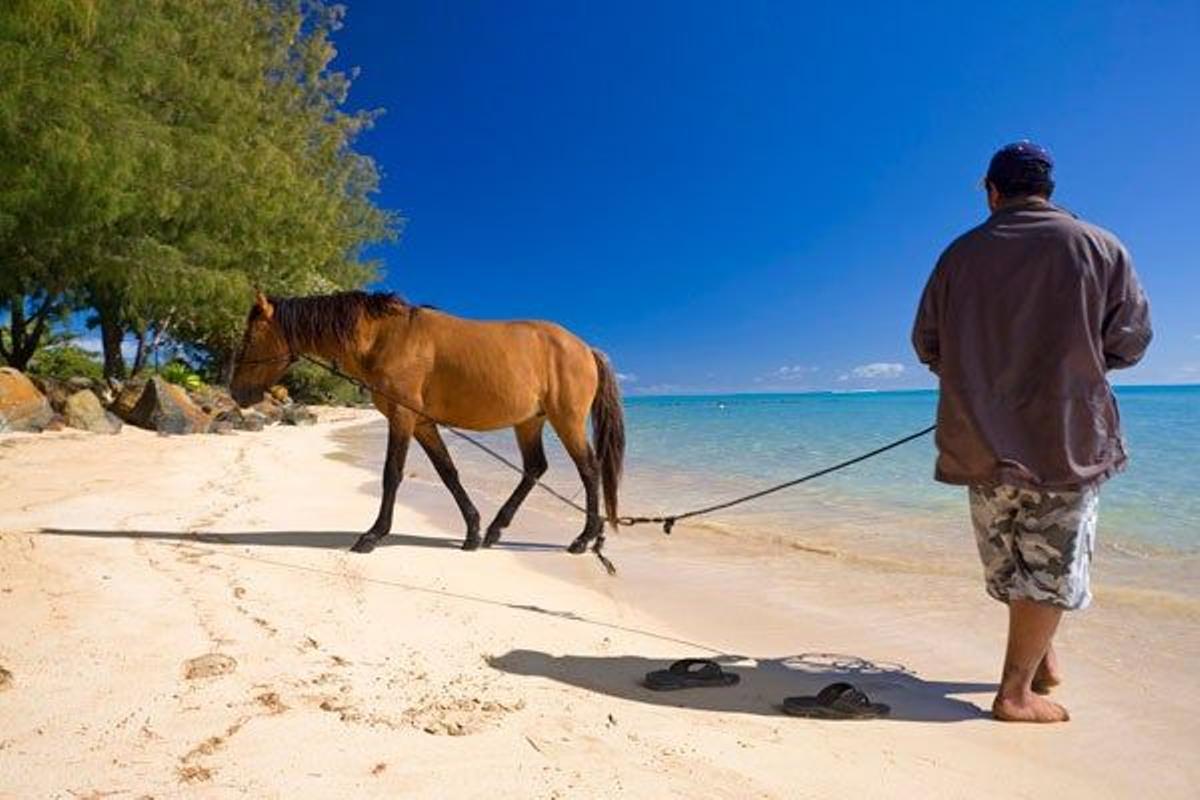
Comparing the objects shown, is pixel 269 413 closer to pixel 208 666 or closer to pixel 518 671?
pixel 208 666

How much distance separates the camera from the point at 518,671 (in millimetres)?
2945

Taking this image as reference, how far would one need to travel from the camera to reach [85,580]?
377cm

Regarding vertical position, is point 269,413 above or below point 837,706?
above

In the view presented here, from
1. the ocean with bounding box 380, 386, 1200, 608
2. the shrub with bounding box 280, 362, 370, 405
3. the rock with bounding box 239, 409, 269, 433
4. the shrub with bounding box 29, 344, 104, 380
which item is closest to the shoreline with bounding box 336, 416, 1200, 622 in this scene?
the ocean with bounding box 380, 386, 1200, 608

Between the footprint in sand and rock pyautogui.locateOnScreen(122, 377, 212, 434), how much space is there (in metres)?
12.9

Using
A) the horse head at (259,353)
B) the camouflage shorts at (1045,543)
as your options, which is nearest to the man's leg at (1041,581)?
the camouflage shorts at (1045,543)

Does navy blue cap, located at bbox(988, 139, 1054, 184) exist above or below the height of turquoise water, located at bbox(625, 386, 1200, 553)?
above

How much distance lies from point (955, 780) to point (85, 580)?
3872mm

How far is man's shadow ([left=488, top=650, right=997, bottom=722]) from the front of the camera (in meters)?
2.72

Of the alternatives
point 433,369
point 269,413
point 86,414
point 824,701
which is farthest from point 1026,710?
point 269,413

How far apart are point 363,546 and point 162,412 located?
11.2m

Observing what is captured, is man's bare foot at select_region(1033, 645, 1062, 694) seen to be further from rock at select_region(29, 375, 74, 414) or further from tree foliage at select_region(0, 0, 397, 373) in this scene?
rock at select_region(29, 375, 74, 414)

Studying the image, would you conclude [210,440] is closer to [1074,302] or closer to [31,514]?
[31,514]

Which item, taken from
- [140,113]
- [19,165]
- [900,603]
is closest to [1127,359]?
[900,603]
